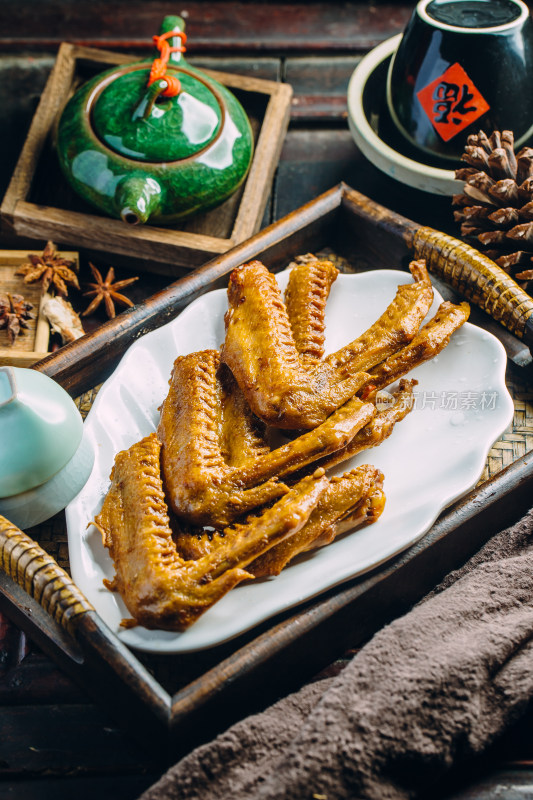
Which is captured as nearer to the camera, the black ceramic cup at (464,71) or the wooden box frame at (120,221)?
the black ceramic cup at (464,71)

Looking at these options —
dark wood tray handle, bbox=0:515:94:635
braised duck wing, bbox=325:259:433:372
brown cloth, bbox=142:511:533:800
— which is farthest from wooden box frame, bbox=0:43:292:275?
brown cloth, bbox=142:511:533:800

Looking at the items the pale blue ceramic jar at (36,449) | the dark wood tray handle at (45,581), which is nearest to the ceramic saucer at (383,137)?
the pale blue ceramic jar at (36,449)

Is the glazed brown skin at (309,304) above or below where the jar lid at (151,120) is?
below

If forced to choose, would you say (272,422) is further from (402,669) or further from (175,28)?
(175,28)

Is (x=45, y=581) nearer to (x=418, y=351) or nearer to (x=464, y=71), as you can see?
(x=418, y=351)

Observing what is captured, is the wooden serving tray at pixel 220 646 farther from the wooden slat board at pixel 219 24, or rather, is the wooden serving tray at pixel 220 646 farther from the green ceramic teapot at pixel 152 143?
the wooden slat board at pixel 219 24

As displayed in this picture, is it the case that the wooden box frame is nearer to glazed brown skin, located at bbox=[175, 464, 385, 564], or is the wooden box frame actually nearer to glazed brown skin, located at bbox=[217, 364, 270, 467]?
glazed brown skin, located at bbox=[217, 364, 270, 467]

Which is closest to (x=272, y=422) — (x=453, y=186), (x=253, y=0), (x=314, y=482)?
(x=314, y=482)

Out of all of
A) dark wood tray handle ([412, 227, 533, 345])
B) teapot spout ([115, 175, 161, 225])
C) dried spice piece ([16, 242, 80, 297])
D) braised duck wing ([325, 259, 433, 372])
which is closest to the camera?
braised duck wing ([325, 259, 433, 372])
